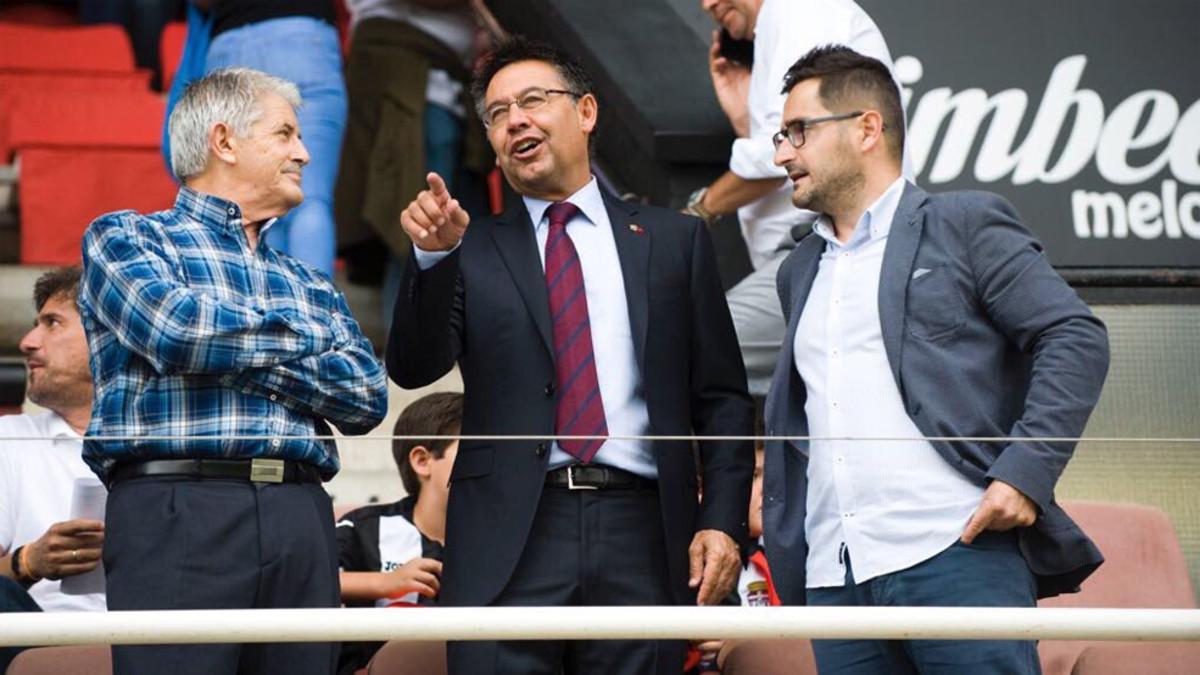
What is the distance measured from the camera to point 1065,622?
2820 millimetres

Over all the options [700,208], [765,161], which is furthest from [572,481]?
[700,208]

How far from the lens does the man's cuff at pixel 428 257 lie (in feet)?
10.8

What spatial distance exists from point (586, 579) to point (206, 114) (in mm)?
965

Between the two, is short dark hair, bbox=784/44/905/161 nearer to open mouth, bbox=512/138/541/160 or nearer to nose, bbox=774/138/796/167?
nose, bbox=774/138/796/167

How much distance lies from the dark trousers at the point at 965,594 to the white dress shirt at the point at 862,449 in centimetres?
2

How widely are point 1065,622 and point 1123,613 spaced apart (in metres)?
0.09

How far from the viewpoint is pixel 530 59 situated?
3.67 meters

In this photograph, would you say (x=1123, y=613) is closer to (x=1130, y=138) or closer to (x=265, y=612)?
(x=265, y=612)

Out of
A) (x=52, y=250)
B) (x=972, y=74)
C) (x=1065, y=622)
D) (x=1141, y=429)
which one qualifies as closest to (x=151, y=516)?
(x=1065, y=622)

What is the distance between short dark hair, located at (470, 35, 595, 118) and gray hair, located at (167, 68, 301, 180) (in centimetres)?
41

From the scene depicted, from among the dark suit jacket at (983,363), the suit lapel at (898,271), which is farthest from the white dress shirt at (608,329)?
the suit lapel at (898,271)

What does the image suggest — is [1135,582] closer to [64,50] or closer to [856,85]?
[856,85]

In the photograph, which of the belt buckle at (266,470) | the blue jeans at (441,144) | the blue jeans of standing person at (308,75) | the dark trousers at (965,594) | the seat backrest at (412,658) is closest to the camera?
the dark trousers at (965,594)

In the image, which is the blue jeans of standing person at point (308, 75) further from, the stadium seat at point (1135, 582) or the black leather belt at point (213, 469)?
the stadium seat at point (1135, 582)
